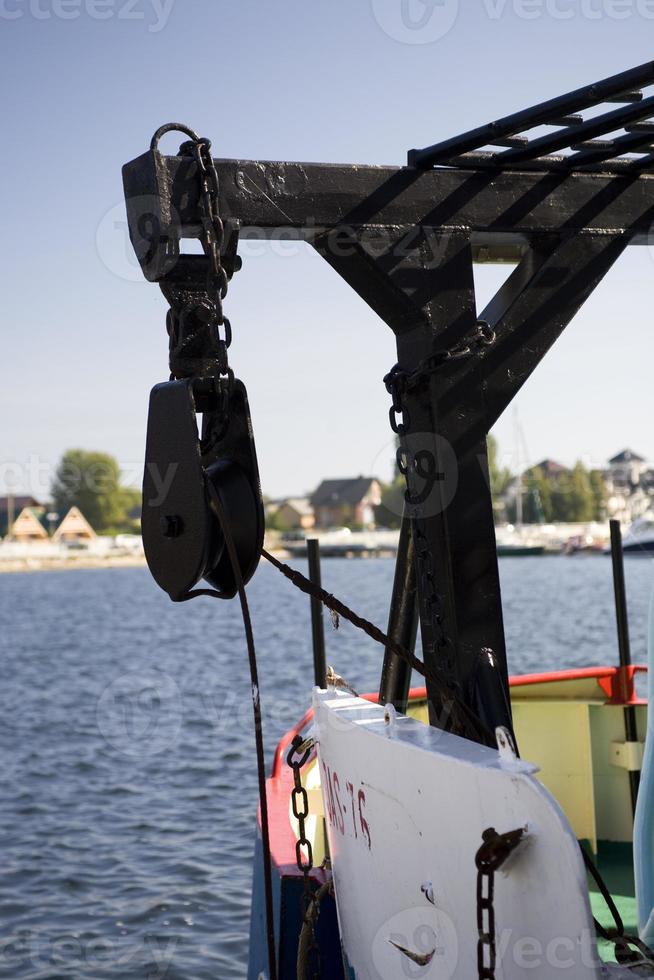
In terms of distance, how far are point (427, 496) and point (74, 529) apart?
137078 millimetres

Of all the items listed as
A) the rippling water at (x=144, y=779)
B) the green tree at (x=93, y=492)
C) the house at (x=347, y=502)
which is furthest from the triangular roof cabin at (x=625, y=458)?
the rippling water at (x=144, y=779)

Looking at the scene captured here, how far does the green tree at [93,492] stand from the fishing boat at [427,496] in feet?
420

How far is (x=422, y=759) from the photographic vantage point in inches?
137

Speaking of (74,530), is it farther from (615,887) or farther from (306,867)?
(306,867)

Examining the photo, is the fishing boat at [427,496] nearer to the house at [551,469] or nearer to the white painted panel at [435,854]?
the white painted panel at [435,854]

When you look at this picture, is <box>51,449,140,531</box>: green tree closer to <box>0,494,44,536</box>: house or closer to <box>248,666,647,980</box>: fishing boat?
<box>0,494,44,536</box>: house

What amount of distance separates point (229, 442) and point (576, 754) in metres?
4.81

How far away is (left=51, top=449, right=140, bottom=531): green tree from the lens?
132 m

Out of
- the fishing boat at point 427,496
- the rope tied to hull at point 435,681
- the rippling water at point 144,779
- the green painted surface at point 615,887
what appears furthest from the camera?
the rippling water at point 144,779

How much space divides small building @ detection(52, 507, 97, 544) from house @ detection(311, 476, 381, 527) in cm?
2591

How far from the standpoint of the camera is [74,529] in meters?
138

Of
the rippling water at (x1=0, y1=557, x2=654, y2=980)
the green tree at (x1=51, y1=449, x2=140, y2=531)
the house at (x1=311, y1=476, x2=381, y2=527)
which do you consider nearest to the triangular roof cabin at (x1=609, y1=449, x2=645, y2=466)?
the house at (x1=311, y1=476, x2=381, y2=527)

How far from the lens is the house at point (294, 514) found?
443 feet

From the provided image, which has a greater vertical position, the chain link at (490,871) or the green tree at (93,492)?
the green tree at (93,492)
